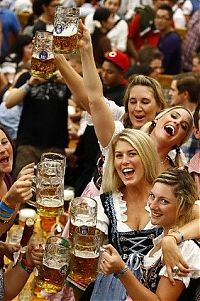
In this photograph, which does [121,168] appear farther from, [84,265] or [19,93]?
[19,93]

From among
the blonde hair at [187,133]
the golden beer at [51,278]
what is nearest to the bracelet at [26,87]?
the blonde hair at [187,133]

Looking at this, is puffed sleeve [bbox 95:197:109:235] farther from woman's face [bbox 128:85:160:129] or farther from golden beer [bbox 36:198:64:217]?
woman's face [bbox 128:85:160:129]

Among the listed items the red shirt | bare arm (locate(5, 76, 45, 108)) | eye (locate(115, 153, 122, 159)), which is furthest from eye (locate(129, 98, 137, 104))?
the red shirt

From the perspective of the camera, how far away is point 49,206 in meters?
2.29

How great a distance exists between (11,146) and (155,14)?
16.1 feet

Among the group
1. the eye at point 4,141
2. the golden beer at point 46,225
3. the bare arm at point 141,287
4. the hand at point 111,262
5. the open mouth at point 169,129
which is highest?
the open mouth at point 169,129

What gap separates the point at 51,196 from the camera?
230 cm

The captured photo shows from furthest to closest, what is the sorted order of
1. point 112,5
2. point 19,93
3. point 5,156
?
point 112,5 → point 19,93 → point 5,156

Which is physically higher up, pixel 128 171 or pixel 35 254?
pixel 128 171

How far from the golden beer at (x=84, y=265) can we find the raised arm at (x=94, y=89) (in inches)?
24.7

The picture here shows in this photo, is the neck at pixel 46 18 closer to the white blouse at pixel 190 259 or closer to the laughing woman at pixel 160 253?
the laughing woman at pixel 160 253

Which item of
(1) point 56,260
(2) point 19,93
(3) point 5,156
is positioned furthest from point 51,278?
→ (2) point 19,93

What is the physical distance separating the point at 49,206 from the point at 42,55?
1.81ft

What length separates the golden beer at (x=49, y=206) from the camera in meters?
2.29
